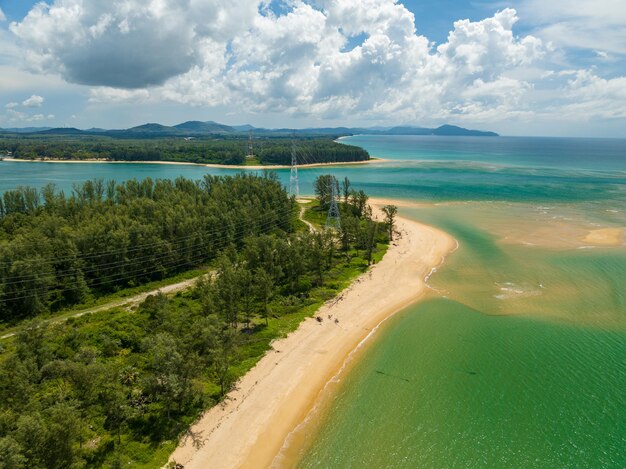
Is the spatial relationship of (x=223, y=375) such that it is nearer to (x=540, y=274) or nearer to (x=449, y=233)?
(x=540, y=274)

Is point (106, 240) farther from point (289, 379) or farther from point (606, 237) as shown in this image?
point (606, 237)

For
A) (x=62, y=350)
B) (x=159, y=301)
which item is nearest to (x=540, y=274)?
(x=159, y=301)

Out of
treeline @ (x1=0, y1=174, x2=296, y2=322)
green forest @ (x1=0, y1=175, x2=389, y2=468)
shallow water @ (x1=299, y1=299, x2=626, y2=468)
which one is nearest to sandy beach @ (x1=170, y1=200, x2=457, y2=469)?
green forest @ (x1=0, y1=175, x2=389, y2=468)

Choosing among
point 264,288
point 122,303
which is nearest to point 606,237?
point 264,288

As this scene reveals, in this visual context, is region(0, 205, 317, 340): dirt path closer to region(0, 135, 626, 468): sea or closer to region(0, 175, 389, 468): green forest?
region(0, 175, 389, 468): green forest

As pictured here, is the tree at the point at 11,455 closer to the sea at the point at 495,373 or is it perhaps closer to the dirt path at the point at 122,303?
the sea at the point at 495,373

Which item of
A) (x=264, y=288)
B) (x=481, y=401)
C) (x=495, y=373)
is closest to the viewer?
(x=481, y=401)
